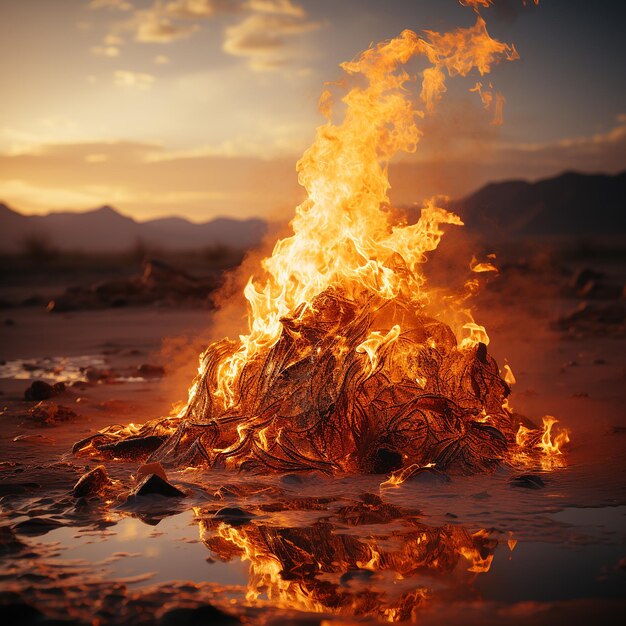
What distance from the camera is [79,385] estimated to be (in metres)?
12.8

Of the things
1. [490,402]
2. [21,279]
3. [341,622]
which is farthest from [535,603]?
[21,279]

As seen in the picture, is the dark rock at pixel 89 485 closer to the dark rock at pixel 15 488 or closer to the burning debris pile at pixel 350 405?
the dark rock at pixel 15 488

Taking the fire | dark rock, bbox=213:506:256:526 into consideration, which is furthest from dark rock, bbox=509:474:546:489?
dark rock, bbox=213:506:256:526

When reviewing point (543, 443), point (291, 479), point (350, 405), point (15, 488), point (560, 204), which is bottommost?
point (543, 443)

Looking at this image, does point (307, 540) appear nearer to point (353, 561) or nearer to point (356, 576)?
point (353, 561)

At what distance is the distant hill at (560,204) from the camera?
384 ft

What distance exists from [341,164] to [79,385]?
621 centimetres

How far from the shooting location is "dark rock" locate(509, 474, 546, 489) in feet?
22.6

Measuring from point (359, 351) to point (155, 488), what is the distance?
86.4 inches

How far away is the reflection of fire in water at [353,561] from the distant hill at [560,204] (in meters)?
105

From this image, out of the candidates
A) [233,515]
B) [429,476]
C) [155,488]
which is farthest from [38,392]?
[429,476]

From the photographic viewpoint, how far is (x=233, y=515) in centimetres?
618

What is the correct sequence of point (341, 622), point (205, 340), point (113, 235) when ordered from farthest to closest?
point (113, 235) → point (205, 340) → point (341, 622)

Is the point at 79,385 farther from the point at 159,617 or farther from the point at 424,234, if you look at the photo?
the point at 159,617
